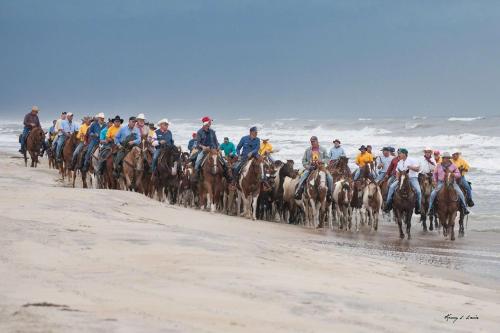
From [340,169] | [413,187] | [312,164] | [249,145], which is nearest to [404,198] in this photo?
[413,187]

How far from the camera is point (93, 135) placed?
957 inches

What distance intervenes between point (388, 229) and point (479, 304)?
1439 centimetres

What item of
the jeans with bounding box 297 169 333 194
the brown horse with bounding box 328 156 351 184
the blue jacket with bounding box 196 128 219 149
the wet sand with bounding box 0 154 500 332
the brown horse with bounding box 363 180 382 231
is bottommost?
the wet sand with bounding box 0 154 500 332

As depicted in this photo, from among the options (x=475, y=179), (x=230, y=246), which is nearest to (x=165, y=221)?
(x=230, y=246)

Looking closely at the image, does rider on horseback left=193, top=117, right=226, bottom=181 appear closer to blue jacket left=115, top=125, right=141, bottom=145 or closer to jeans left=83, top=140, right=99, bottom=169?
blue jacket left=115, top=125, right=141, bottom=145

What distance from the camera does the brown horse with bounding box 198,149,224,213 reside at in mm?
22156

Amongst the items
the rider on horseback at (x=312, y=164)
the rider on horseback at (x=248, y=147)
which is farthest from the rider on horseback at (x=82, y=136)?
the rider on horseback at (x=312, y=164)

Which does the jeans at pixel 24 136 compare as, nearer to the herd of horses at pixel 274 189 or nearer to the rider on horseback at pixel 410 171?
the herd of horses at pixel 274 189

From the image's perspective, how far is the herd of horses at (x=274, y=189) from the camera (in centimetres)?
2053

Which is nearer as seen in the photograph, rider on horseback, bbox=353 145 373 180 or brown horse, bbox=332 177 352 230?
brown horse, bbox=332 177 352 230

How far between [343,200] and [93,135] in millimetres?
7137

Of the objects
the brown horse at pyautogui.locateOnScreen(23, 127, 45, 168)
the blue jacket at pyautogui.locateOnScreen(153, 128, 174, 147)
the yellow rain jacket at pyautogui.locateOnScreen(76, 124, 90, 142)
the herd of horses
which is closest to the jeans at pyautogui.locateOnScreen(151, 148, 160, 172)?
the herd of horses

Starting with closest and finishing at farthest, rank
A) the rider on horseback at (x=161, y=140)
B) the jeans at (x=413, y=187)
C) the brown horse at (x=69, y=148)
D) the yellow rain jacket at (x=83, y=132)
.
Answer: the jeans at (x=413, y=187)
the rider on horseback at (x=161, y=140)
the yellow rain jacket at (x=83, y=132)
the brown horse at (x=69, y=148)

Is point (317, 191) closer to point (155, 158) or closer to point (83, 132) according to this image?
point (155, 158)
